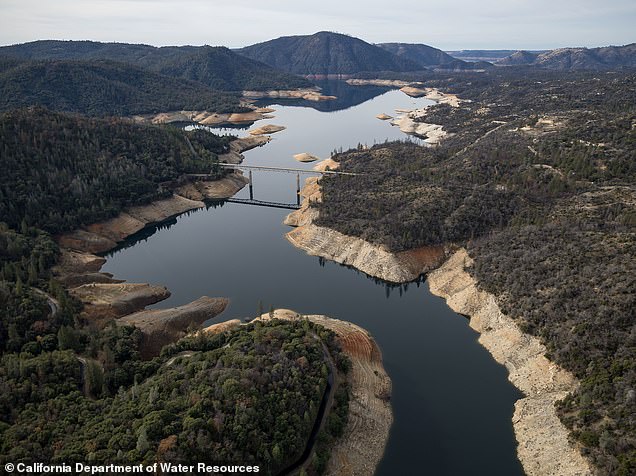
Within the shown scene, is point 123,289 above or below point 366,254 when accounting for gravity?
below

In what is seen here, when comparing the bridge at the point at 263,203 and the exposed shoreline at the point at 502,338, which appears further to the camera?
the bridge at the point at 263,203

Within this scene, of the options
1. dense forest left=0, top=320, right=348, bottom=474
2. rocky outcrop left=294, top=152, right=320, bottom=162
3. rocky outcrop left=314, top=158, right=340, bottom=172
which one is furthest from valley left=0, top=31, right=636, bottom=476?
rocky outcrop left=294, top=152, right=320, bottom=162

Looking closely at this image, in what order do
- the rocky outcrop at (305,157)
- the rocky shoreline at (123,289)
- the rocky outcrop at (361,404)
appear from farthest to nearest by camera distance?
1. the rocky outcrop at (305,157)
2. the rocky shoreline at (123,289)
3. the rocky outcrop at (361,404)

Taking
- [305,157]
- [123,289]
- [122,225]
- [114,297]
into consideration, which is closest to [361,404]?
[114,297]

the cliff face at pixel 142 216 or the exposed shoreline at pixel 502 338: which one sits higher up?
the cliff face at pixel 142 216

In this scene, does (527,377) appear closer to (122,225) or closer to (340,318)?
(340,318)

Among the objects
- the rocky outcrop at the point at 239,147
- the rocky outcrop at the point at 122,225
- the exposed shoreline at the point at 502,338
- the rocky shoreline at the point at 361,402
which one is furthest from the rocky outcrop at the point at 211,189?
the rocky shoreline at the point at 361,402

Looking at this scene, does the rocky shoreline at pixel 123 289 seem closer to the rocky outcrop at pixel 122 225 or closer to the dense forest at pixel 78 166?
the rocky outcrop at pixel 122 225
